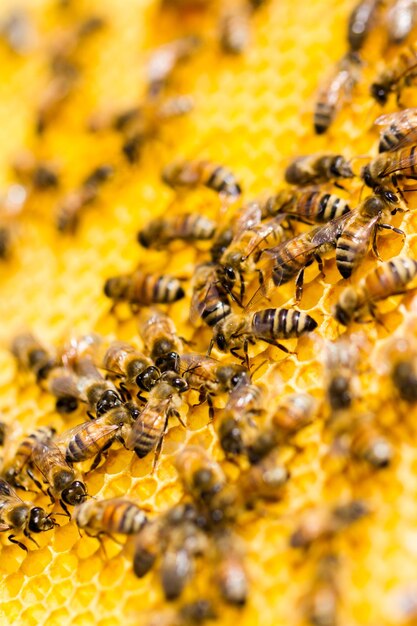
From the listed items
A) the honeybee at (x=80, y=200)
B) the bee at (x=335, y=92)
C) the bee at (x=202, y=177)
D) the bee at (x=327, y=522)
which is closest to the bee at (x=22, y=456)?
the bee at (x=327, y=522)

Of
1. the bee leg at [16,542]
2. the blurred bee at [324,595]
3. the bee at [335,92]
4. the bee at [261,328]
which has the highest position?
the bee at [335,92]

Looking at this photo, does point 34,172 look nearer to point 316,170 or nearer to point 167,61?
point 167,61

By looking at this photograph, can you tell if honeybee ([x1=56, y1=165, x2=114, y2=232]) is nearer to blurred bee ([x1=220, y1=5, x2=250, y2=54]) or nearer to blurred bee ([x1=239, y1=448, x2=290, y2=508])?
blurred bee ([x1=220, y1=5, x2=250, y2=54])

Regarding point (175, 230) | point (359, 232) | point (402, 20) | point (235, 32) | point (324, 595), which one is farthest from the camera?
point (235, 32)

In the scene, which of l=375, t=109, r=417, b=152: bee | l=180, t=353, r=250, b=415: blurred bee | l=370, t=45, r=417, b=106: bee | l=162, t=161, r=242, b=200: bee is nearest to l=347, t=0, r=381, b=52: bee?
l=370, t=45, r=417, b=106: bee

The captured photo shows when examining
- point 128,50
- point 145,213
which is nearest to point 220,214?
point 145,213

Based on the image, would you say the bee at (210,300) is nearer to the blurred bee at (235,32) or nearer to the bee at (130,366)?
the bee at (130,366)

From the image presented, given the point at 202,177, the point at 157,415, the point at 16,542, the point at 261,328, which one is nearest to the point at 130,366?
the point at 157,415
